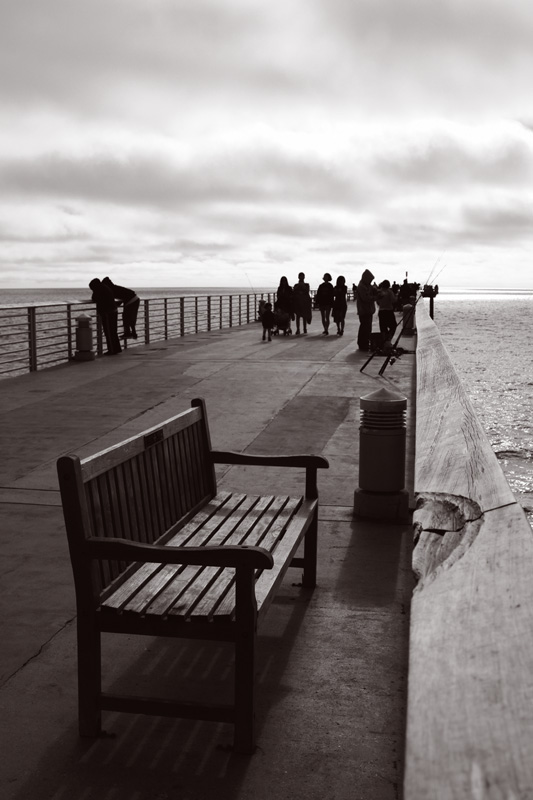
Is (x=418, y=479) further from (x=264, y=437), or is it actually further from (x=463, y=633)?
(x=264, y=437)

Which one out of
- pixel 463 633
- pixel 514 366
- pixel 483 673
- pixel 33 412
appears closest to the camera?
pixel 483 673

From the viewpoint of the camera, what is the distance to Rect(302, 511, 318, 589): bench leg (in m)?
4.64

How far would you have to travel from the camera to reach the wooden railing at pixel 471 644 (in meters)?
1.16

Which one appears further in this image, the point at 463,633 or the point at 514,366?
the point at 514,366

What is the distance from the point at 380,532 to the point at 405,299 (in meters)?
50.7

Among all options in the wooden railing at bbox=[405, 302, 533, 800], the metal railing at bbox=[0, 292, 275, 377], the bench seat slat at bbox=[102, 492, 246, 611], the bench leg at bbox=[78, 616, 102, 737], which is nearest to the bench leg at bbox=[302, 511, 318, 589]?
the bench seat slat at bbox=[102, 492, 246, 611]

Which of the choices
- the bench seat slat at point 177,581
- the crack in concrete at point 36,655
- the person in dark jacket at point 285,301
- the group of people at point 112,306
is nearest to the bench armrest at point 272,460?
the bench seat slat at point 177,581

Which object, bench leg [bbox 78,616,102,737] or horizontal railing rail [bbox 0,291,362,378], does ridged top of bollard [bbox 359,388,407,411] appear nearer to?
bench leg [bbox 78,616,102,737]

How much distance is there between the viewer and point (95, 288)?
1753 cm

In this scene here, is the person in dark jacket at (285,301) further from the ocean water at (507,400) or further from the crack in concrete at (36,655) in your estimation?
the crack in concrete at (36,655)

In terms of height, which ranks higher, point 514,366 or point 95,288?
point 95,288

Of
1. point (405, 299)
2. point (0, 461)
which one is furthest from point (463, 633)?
point (405, 299)

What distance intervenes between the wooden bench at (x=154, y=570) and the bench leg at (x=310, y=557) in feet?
1.83

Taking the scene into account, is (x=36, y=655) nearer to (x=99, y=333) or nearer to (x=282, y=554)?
(x=282, y=554)
